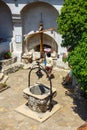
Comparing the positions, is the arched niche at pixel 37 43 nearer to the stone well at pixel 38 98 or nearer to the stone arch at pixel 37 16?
the stone arch at pixel 37 16

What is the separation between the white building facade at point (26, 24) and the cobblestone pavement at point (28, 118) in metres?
5.15

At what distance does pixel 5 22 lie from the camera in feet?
94.5

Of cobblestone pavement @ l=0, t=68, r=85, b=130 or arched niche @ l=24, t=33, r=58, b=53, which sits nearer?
cobblestone pavement @ l=0, t=68, r=85, b=130

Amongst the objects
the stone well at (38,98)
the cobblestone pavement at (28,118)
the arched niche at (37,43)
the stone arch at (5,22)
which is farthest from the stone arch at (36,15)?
the stone well at (38,98)

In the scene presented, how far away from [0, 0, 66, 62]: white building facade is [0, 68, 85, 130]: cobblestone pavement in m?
5.15

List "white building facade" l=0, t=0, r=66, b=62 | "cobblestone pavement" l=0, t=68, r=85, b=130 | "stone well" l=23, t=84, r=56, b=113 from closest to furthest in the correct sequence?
"cobblestone pavement" l=0, t=68, r=85, b=130 → "stone well" l=23, t=84, r=56, b=113 → "white building facade" l=0, t=0, r=66, b=62

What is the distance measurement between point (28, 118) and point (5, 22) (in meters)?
12.7

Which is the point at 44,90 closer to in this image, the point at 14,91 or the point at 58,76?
the point at 14,91

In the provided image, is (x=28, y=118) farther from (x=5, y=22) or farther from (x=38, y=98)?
(x=5, y=22)

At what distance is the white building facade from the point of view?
87.8 feet

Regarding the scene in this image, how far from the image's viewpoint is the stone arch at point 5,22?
92.5 feet

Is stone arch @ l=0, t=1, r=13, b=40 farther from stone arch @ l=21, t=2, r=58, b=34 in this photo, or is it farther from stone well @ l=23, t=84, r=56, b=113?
stone well @ l=23, t=84, r=56, b=113

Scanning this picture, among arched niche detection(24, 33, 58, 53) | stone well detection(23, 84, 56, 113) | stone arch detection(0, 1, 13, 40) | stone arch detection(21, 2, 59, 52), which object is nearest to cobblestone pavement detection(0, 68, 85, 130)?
stone well detection(23, 84, 56, 113)

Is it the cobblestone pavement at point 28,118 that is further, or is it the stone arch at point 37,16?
the stone arch at point 37,16
